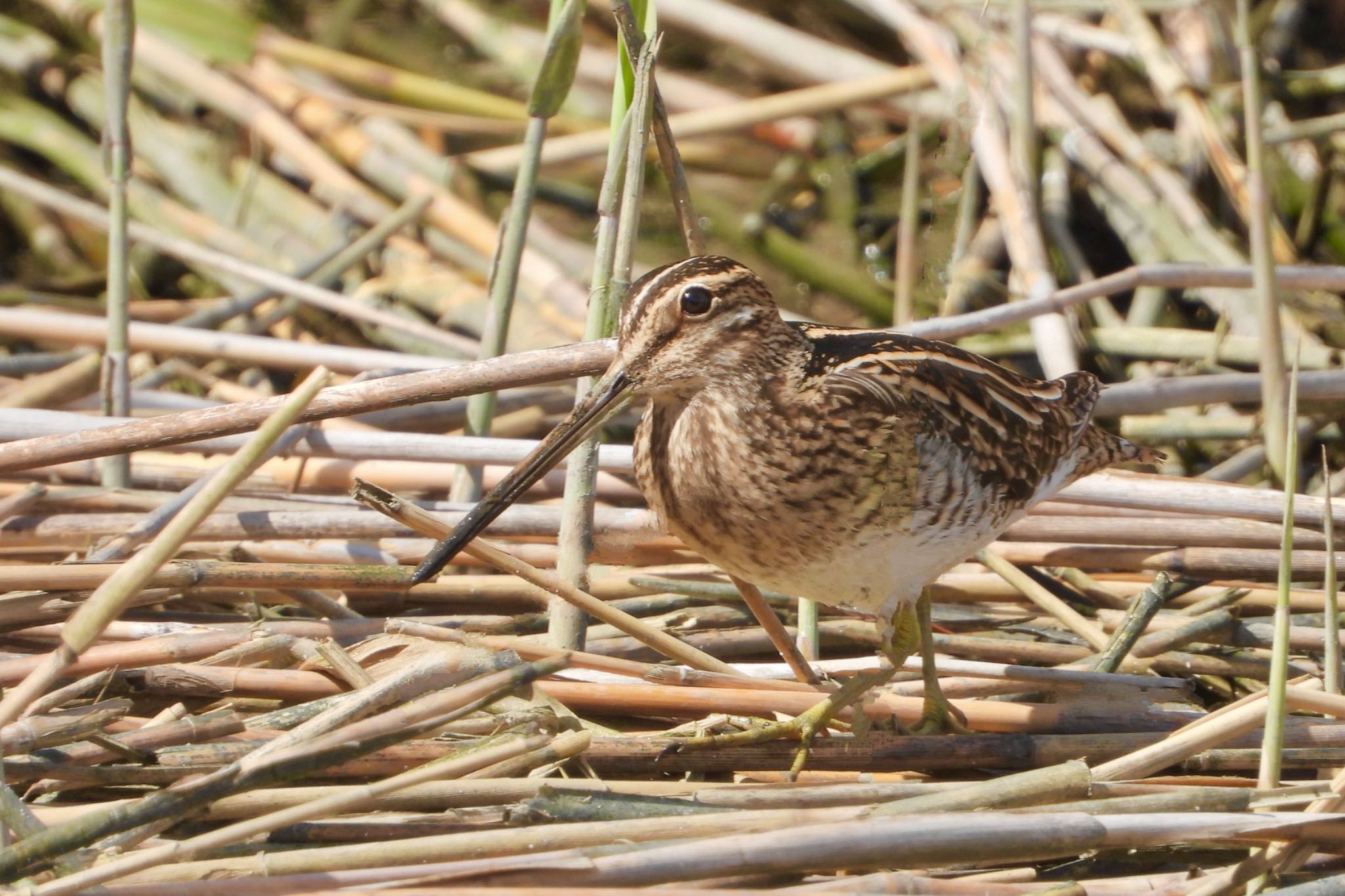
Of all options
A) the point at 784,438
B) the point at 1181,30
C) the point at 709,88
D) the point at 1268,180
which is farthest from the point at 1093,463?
the point at 709,88

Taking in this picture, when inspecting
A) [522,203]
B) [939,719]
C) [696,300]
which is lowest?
[939,719]

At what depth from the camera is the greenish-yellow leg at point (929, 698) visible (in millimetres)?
3211

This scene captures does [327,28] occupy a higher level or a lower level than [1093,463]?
higher

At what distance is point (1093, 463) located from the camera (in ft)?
11.9

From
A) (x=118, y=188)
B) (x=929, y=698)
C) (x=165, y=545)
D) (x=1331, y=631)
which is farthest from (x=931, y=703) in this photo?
(x=118, y=188)

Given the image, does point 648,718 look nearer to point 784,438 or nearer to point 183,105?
point 784,438

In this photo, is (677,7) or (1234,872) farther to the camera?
(677,7)

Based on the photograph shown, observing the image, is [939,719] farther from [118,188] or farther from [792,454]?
[118,188]

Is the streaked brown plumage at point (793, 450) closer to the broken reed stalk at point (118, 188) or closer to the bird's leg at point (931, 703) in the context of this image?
the bird's leg at point (931, 703)

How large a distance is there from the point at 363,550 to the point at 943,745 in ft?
4.69

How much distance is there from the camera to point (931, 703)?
3.25m

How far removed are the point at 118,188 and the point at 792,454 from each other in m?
1.76

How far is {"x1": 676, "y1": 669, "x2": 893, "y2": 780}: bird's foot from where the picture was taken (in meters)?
2.99

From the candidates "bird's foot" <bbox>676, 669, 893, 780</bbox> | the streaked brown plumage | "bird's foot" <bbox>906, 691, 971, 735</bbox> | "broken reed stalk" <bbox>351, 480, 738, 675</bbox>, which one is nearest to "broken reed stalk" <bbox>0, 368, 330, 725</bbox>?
"broken reed stalk" <bbox>351, 480, 738, 675</bbox>
